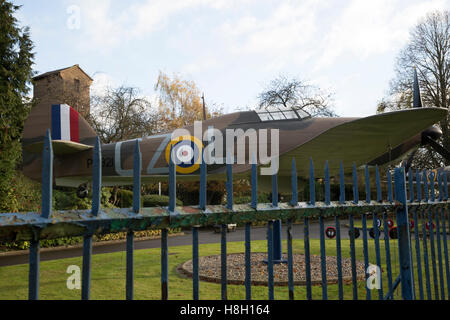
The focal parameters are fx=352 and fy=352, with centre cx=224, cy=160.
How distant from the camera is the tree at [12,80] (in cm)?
1464

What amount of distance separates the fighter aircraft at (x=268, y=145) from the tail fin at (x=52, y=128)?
2 centimetres

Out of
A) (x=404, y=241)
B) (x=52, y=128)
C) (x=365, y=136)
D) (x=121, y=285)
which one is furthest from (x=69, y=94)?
(x=404, y=241)

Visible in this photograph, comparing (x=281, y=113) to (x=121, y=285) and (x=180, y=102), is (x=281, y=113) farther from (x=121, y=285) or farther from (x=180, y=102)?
(x=180, y=102)

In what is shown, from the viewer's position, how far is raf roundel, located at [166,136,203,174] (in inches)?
269

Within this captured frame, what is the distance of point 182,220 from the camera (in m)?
1.39

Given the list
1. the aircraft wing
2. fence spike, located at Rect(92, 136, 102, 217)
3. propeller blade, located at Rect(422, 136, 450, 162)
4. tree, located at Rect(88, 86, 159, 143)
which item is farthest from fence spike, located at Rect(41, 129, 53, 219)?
tree, located at Rect(88, 86, 159, 143)

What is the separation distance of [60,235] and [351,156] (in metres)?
6.63

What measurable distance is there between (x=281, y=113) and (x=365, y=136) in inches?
74.9

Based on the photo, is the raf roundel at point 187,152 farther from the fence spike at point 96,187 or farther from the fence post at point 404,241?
the fence spike at point 96,187

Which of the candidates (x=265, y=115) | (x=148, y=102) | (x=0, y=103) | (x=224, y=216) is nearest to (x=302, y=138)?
(x=265, y=115)

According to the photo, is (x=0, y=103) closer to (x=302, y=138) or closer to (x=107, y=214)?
(x=302, y=138)

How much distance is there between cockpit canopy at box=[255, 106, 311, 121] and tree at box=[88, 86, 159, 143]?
43.9 feet

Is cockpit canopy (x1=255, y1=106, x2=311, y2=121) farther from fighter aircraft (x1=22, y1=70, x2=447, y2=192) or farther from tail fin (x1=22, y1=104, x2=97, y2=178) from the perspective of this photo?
tail fin (x1=22, y1=104, x2=97, y2=178)

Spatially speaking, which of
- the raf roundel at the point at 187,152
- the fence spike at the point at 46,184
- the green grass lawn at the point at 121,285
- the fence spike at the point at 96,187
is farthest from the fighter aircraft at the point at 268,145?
the fence spike at the point at 46,184
